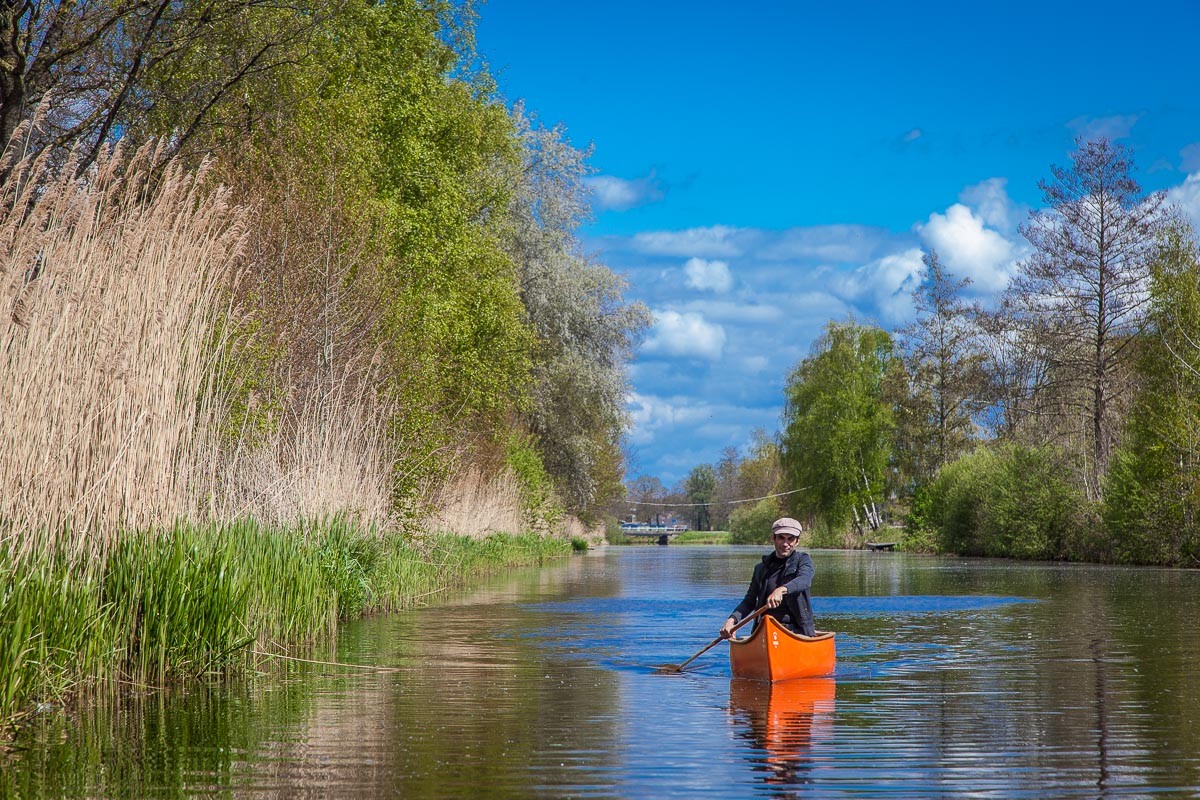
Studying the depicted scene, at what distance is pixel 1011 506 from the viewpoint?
4356cm

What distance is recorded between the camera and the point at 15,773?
23.9 ft

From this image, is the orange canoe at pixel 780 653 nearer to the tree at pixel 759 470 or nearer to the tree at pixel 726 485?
the tree at pixel 759 470

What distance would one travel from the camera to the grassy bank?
834 cm

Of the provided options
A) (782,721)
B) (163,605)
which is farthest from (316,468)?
(782,721)

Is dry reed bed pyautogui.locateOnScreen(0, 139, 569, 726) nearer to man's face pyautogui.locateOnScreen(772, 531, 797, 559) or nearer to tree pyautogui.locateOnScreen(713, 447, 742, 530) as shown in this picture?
man's face pyautogui.locateOnScreen(772, 531, 797, 559)

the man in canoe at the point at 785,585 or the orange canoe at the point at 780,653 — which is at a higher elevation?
the man in canoe at the point at 785,585

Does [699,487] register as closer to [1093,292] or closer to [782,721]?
[1093,292]

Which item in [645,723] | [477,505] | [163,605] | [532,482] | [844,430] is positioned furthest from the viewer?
[844,430]

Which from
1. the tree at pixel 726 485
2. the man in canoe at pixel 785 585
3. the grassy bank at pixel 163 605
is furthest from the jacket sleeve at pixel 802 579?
the tree at pixel 726 485

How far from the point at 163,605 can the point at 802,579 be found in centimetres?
578

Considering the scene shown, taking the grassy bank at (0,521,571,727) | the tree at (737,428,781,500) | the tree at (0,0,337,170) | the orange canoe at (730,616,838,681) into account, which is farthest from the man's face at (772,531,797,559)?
the tree at (737,428,781,500)

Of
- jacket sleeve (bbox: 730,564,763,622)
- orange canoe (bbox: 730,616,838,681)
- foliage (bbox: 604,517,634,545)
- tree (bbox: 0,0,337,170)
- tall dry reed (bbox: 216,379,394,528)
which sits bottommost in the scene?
foliage (bbox: 604,517,634,545)

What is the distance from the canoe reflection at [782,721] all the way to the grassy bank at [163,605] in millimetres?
4489

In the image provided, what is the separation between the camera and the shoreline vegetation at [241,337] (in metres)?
9.03
